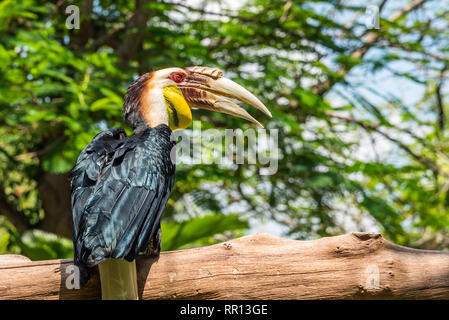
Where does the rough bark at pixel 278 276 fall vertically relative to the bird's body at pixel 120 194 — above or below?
below

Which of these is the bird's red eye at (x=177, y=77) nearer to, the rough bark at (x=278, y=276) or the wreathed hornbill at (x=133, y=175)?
the wreathed hornbill at (x=133, y=175)

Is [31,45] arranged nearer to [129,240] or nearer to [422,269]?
[129,240]

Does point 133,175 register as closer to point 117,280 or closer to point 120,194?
point 120,194

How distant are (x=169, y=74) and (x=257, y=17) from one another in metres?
3.08

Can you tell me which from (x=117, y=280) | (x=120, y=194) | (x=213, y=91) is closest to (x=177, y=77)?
(x=213, y=91)

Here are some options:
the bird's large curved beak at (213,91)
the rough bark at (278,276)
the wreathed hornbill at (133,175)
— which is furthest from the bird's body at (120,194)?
the bird's large curved beak at (213,91)

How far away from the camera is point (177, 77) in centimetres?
291

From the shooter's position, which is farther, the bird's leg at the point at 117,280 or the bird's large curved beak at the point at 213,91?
the bird's large curved beak at the point at 213,91

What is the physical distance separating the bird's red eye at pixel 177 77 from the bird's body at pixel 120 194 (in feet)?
1.14

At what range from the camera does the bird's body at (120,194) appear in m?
2.10

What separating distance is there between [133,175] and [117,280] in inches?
19.1

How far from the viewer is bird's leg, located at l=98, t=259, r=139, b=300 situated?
2.16 meters

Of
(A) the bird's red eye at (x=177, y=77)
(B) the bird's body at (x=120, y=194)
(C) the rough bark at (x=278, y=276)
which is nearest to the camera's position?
(B) the bird's body at (x=120, y=194)
